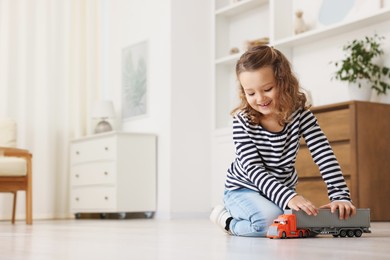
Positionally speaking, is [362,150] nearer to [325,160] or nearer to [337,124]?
[337,124]

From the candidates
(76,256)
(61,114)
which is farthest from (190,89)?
(76,256)

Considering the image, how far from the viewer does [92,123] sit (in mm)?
6023

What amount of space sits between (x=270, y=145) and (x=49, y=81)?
411 cm

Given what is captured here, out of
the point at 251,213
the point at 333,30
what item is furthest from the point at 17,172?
the point at 251,213

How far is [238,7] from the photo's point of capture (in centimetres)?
553

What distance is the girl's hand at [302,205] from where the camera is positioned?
2188 millimetres

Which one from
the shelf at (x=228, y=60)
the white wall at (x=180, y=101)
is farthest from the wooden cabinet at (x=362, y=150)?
the white wall at (x=180, y=101)

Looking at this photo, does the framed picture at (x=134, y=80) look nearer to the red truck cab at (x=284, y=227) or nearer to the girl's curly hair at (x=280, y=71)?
the girl's curly hair at (x=280, y=71)

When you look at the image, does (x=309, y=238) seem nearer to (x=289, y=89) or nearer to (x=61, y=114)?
(x=289, y=89)

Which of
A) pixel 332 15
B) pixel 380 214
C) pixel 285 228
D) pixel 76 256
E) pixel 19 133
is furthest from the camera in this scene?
pixel 19 133

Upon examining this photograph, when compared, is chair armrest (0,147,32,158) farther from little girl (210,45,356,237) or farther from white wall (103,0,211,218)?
little girl (210,45,356,237)

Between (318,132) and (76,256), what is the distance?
1111mm

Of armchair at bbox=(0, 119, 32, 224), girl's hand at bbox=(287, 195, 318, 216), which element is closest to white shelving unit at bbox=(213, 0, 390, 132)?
armchair at bbox=(0, 119, 32, 224)

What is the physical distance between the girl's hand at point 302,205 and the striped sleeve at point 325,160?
0.17 metres
